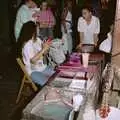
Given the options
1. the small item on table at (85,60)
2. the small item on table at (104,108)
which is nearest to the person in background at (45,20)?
the small item on table at (85,60)

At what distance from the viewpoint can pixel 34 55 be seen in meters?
5.50

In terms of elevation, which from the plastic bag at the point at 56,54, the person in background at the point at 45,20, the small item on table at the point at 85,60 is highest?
the person in background at the point at 45,20

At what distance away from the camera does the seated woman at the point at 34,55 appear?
A: 5.35 metres

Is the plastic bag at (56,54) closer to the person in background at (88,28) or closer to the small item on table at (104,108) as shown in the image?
the person in background at (88,28)

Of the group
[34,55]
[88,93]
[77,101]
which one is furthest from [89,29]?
[77,101]

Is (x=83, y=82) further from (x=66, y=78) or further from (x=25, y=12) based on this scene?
(x=25, y=12)

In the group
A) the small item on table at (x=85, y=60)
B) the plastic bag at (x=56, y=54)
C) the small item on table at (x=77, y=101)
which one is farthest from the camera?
the plastic bag at (x=56, y=54)

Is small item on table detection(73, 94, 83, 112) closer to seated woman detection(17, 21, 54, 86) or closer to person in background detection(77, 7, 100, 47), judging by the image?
seated woman detection(17, 21, 54, 86)

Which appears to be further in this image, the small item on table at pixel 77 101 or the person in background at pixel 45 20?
the person in background at pixel 45 20

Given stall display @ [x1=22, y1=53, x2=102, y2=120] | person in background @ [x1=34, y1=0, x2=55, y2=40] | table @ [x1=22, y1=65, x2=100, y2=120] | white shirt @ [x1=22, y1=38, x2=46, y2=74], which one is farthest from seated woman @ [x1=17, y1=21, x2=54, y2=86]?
person in background @ [x1=34, y1=0, x2=55, y2=40]

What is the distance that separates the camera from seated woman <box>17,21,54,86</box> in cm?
535

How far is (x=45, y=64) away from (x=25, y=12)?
2.06 m

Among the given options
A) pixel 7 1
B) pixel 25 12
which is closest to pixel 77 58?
pixel 25 12

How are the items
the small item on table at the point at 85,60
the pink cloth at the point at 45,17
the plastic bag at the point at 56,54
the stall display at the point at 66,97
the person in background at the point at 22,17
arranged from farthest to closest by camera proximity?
1. the pink cloth at the point at 45,17
2. the person in background at the point at 22,17
3. the plastic bag at the point at 56,54
4. the small item on table at the point at 85,60
5. the stall display at the point at 66,97
